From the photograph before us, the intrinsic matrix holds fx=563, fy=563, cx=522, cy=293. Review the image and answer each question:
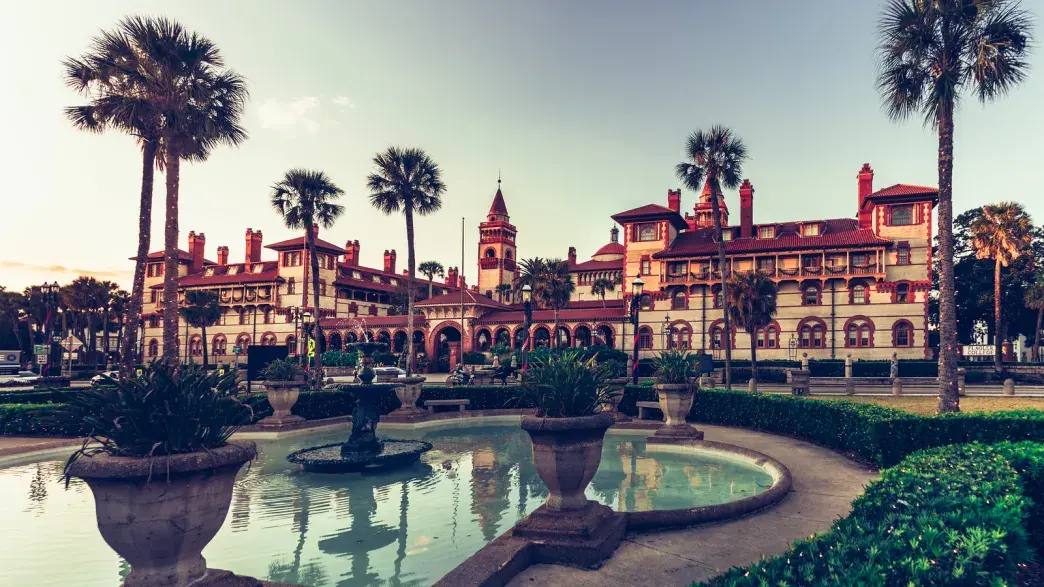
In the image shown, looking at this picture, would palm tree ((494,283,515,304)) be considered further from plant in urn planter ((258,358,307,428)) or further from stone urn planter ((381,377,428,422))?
plant in urn planter ((258,358,307,428))

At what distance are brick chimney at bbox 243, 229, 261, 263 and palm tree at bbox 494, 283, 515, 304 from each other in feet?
101

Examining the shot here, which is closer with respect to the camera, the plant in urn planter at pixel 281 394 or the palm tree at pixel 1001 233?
the plant in urn planter at pixel 281 394

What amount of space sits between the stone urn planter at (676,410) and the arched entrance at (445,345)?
41.4 meters

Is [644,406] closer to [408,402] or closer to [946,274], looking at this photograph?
[408,402]

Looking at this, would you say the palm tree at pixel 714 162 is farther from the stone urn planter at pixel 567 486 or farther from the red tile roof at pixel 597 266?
the red tile roof at pixel 597 266

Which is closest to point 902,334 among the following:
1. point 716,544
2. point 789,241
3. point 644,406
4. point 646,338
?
point 789,241

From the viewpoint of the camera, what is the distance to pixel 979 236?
42.0 metres

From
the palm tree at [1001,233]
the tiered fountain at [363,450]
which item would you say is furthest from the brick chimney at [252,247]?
the palm tree at [1001,233]

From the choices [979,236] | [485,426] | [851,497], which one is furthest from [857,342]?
[851,497]

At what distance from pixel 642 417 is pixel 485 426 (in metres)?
5.00

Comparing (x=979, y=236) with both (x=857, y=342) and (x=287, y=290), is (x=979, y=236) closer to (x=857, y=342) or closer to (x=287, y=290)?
(x=857, y=342)

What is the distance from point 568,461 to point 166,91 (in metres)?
21.4

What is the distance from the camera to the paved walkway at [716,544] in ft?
17.9

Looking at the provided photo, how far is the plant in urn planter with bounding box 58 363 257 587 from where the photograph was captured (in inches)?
159
